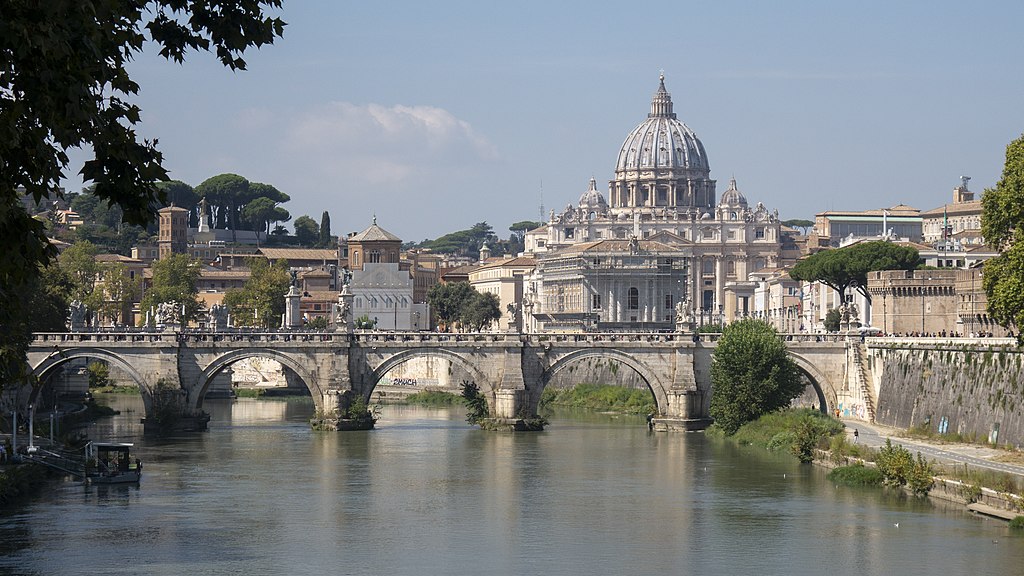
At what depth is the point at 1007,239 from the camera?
1810 inches

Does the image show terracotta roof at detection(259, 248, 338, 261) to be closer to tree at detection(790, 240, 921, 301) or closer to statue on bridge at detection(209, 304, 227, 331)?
tree at detection(790, 240, 921, 301)

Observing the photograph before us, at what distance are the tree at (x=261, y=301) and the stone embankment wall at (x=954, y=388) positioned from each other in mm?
43380

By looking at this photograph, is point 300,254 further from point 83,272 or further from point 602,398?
point 602,398

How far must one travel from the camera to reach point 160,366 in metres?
56.8

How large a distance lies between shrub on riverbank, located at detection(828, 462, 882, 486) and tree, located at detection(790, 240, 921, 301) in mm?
35713

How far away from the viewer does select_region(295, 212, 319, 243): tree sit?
149 metres

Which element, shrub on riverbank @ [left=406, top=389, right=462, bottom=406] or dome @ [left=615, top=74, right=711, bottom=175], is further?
dome @ [left=615, top=74, right=711, bottom=175]

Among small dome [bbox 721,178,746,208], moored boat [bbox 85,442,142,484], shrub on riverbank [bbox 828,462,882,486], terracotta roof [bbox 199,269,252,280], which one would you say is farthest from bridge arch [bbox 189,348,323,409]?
small dome [bbox 721,178,746,208]

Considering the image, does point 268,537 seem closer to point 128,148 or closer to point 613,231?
point 128,148

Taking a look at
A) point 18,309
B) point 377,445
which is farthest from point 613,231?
point 18,309

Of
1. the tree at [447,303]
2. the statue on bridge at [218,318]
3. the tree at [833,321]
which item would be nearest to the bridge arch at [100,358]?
the statue on bridge at [218,318]

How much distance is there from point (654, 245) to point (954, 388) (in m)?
71.2

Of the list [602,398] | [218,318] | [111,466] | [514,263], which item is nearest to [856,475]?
[111,466]

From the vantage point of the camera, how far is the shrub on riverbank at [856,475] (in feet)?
134
